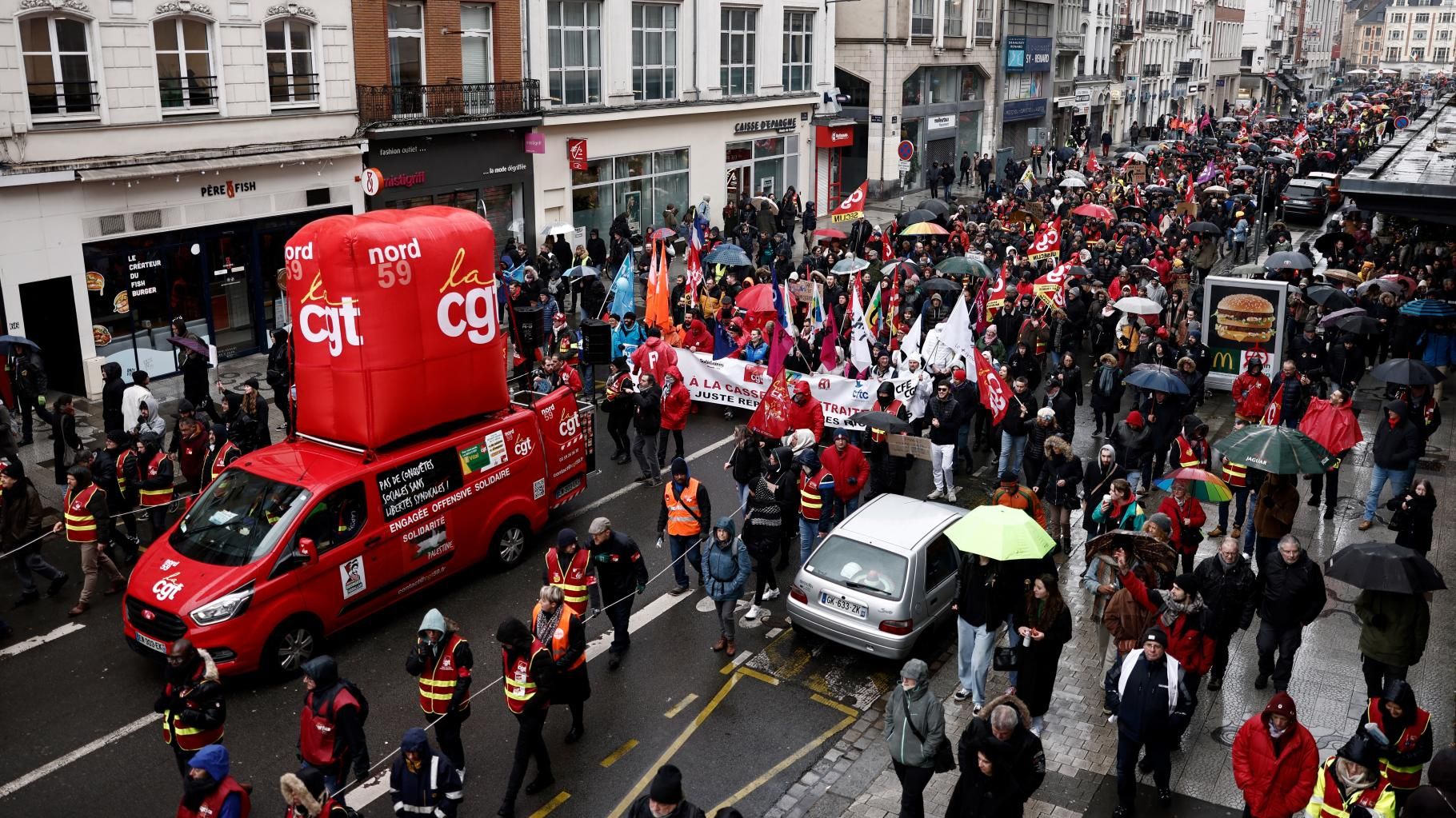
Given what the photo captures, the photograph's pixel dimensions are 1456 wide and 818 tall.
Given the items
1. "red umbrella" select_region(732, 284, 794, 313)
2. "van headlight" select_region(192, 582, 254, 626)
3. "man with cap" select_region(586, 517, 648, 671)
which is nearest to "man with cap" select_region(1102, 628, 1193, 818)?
"man with cap" select_region(586, 517, 648, 671)

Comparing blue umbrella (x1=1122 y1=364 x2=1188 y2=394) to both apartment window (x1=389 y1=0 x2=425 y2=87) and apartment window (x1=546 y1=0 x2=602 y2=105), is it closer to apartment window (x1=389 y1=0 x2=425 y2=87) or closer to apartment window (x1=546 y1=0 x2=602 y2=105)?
apartment window (x1=389 y1=0 x2=425 y2=87)

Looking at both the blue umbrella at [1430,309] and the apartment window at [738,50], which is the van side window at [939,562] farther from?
the apartment window at [738,50]

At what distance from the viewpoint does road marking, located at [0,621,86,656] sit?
39.3 feet

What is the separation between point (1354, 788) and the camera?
7301 millimetres

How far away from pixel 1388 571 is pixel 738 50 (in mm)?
31778

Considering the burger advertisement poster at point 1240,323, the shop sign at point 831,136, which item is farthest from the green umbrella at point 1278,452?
the shop sign at point 831,136

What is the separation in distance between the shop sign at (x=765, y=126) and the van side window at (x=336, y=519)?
2887 cm

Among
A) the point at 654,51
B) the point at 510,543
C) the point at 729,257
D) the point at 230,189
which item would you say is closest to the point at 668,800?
the point at 510,543

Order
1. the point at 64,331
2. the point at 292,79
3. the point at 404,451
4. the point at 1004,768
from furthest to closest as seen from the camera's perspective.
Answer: the point at 292,79 < the point at 64,331 < the point at 404,451 < the point at 1004,768

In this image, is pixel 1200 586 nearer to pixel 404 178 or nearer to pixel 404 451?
pixel 404 451

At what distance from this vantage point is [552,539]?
14.8m

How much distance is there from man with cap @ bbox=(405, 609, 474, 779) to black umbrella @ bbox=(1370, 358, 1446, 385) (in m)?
11.2

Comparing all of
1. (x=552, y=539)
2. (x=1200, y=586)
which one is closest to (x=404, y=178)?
(x=552, y=539)

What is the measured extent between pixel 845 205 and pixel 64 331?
16.6m
